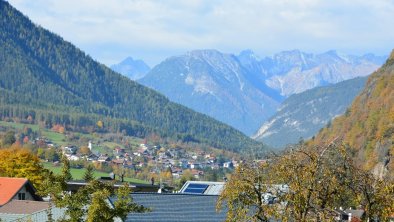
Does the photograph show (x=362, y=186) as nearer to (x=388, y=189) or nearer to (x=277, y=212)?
(x=388, y=189)

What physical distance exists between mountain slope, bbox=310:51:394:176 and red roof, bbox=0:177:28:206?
177 ft

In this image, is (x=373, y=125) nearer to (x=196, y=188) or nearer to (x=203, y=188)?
(x=196, y=188)

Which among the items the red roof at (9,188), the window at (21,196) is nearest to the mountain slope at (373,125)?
the window at (21,196)

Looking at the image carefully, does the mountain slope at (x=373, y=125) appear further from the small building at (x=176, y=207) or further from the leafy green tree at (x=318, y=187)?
the leafy green tree at (x=318, y=187)

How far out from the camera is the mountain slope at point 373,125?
115 m

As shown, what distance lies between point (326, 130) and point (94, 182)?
153870mm

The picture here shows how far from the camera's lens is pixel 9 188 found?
62375 mm

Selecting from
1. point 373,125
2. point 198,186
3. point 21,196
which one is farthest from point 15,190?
point 373,125

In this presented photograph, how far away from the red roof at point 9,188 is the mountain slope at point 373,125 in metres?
53.9

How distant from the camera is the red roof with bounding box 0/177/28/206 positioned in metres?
60.5

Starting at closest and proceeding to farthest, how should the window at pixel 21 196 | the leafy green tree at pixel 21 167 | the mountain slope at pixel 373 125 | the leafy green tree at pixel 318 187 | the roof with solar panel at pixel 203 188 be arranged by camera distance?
the leafy green tree at pixel 318 187 → the roof with solar panel at pixel 203 188 → the window at pixel 21 196 → the leafy green tree at pixel 21 167 → the mountain slope at pixel 373 125

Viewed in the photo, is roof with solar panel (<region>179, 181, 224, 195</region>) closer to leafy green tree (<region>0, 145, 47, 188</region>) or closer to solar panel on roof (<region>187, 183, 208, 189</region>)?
solar panel on roof (<region>187, 183, 208, 189</region>)

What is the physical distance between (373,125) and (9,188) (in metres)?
84.6

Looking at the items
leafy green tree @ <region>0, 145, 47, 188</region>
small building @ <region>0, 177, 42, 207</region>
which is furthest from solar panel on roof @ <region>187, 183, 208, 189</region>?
leafy green tree @ <region>0, 145, 47, 188</region>
